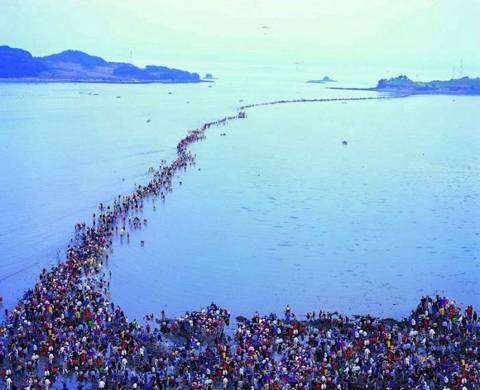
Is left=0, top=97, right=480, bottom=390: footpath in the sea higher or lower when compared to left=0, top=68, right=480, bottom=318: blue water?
lower

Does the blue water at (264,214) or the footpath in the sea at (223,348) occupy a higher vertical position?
the blue water at (264,214)

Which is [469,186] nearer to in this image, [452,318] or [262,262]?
[262,262]

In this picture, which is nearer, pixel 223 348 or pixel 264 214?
pixel 223 348

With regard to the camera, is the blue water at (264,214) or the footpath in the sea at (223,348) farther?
the blue water at (264,214)

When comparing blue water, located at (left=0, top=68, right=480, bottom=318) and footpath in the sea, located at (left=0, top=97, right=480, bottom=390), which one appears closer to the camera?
footpath in the sea, located at (left=0, top=97, right=480, bottom=390)
